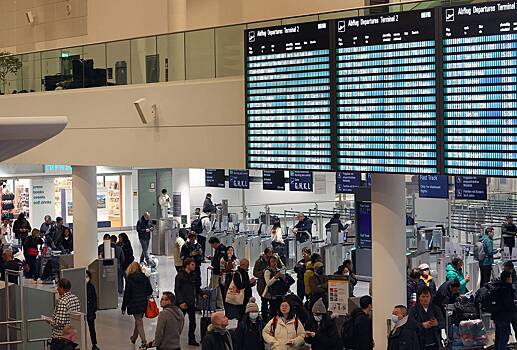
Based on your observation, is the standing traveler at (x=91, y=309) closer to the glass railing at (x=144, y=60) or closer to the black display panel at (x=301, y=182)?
the glass railing at (x=144, y=60)

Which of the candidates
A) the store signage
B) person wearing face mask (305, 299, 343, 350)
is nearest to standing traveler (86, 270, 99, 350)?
person wearing face mask (305, 299, 343, 350)

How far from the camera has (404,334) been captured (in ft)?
33.0

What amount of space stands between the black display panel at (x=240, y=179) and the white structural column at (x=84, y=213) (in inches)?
252

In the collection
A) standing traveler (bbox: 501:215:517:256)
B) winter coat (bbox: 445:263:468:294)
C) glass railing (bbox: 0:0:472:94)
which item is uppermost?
glass railing (bbox: 0:0:472:94)

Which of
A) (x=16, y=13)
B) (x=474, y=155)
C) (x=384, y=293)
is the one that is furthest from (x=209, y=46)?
(x=16, y=13)

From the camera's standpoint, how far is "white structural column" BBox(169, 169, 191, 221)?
31.0 metres

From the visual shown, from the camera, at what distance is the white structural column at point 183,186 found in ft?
102

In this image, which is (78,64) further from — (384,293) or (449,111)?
(449,111)

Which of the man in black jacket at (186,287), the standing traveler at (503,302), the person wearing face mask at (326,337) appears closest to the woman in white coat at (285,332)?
the person wearing face mask at (326,337)

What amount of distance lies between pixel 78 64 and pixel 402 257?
8019 mm

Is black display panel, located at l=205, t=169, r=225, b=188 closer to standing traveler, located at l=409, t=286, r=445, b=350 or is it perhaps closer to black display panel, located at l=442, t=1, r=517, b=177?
standing traveler, located at l=409, t=286, r=445, b=350

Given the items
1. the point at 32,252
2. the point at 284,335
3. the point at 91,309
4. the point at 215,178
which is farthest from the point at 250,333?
the point at 215,178

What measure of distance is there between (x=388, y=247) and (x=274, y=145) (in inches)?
79.6

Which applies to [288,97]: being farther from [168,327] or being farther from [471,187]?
[471,187]
